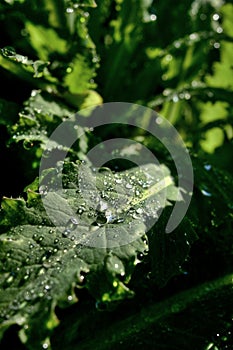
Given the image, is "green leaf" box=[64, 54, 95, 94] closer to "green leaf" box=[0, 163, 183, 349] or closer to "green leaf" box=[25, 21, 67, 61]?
"green leaf" box=[25, 21, 67, 61]

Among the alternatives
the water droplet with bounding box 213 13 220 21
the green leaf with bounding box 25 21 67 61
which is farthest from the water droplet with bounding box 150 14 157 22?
the green leaf with bounding box 25 21 67 61

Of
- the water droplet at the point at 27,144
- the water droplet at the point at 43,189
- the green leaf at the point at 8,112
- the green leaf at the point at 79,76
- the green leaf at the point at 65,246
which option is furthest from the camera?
the green leaf at the point at 79,76

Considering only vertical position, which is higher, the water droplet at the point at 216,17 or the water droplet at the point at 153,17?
the water droplet at the point at 216,17

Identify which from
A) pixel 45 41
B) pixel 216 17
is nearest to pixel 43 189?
pixel 45 41

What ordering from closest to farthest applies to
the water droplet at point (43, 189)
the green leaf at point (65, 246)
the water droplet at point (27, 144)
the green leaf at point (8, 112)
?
the green leaf at point (65, 246) < the water droplet at point (43, 189) < the water droplet at point (27, 144) < the green leaf at point (8, 112)

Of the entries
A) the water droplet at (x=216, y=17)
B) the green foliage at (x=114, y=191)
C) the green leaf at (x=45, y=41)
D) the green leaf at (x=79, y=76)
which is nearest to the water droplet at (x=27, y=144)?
the green foliage at (x=114, y=191)

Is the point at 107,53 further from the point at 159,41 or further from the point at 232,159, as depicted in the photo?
the point at 232,159

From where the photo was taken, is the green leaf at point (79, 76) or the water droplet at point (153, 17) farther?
the water droplet at point (153, 17)

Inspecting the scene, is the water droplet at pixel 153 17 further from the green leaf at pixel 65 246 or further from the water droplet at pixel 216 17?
the green leaf at pixel 65 246
